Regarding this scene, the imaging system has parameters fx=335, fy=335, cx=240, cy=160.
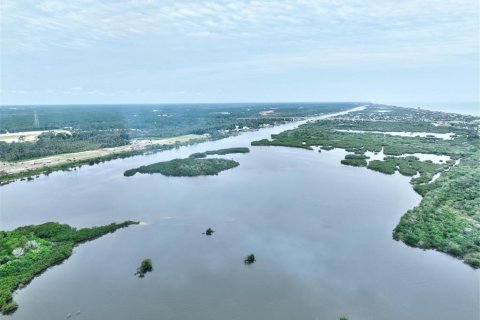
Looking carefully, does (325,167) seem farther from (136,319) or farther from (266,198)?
(136,319)

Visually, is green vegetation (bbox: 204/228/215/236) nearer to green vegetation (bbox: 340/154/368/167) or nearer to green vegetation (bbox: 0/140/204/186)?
green vegetation (bbox: 0/140/204/186)

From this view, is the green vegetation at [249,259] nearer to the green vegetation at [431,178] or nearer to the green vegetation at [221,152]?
the green vegetation at [431,178]

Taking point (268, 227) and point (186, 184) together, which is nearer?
point (268, 227)

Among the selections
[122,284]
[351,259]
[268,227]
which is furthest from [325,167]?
[122,284]

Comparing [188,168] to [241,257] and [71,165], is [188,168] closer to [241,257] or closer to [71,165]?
[71,165]

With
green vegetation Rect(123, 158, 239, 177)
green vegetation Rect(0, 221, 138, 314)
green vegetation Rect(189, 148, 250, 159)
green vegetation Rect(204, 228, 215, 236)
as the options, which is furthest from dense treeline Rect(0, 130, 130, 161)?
green vegetation Rect(204, 228, 215, 236)

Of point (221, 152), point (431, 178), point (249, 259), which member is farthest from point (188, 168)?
point (431, 178)
